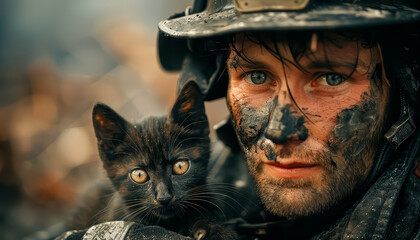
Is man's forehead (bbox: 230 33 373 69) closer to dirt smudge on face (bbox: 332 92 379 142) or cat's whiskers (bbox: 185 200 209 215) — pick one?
dirt smudge on face (bbox: 332 92 379 142)

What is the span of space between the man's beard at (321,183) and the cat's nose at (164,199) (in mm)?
509

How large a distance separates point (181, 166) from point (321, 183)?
0.80 m

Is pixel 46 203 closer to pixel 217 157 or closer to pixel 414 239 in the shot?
pixel 217 157

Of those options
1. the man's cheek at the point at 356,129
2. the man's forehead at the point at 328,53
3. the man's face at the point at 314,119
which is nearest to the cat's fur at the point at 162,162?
the man's face at the point at 314,119

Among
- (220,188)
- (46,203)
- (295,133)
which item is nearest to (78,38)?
(46,203)

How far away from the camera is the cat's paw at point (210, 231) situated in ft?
6.26

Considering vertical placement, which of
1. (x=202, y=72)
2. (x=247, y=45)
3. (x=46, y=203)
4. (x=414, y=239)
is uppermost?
(x=247, y=45)

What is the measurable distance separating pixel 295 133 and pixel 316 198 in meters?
0.35

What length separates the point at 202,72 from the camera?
2.40 meters

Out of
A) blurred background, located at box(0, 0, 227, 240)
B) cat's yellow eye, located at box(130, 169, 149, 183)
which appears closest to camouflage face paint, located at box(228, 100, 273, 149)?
cat's yellow eye, located at box(130, 169, 149, 183)

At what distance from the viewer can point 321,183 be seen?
1752 mm

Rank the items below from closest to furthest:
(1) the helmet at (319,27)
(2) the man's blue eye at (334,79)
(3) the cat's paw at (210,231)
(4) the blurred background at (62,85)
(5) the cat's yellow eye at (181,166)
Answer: (1) the helmet at (319,27)
(2) the man's blue eye at (334,79)
(3) the cat's paw at (210,231)
(5) the cat's yellow eye at (181,166)
(4) the blurred background at (62,85)

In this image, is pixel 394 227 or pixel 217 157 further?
pixel 217 157

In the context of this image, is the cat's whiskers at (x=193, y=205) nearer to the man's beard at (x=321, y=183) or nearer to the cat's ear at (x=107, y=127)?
the man's beard at (x=321, y=183)
